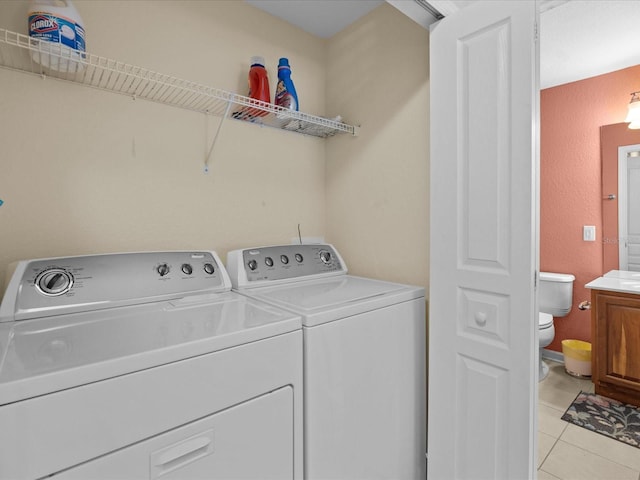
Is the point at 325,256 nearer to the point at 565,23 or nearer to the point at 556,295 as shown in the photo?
the point at 565,23

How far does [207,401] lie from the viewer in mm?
851

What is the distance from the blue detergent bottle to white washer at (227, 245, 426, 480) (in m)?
0.73

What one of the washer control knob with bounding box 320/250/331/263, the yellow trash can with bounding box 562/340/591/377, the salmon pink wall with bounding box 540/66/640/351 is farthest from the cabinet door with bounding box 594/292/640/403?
the washer control knob with bounding box 320/250/331/263

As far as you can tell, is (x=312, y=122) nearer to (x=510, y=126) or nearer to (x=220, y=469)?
(x=510, y=126)

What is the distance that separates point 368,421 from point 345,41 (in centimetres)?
199

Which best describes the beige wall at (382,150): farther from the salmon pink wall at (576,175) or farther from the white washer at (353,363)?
the salmon pink wall at (576,175)

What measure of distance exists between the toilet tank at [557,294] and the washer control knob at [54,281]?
11.5 feet

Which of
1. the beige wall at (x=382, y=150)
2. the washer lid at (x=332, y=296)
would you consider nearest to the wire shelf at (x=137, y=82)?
the beige wall at (x=382, y=150)

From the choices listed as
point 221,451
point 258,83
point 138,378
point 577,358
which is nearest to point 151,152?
point 258,83

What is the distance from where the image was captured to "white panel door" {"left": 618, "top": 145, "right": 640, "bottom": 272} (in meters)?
2.81

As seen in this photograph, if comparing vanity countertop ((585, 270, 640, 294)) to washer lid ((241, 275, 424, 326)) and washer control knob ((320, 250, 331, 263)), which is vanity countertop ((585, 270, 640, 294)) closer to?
washer lid ((241, 275, 424, 326))

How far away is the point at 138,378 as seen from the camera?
2.47 ft

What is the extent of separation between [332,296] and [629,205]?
9.98ft

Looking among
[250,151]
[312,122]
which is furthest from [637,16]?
[250,151]
